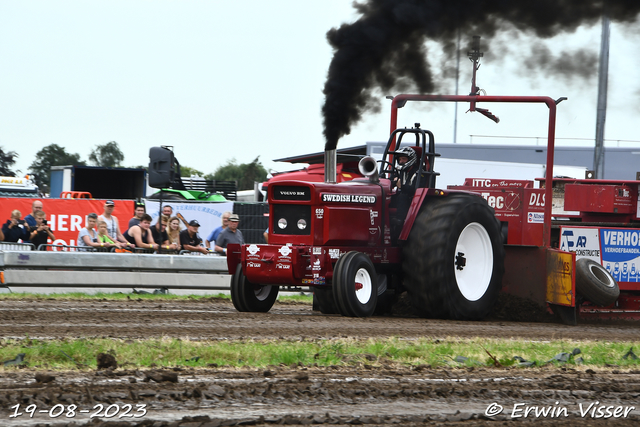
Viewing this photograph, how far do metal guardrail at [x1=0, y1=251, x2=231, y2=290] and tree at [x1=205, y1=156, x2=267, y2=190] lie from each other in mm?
59599

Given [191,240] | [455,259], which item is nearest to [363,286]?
[455,259]

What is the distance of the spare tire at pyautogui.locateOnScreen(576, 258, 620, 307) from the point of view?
10.1 meters

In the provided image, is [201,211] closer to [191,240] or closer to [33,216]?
[191,240]

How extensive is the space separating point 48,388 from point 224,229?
10292mm

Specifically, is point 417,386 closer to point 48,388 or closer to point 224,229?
point 48,388

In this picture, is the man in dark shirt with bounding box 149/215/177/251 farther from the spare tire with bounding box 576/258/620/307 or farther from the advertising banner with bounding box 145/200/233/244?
the spare tire with bounding box 576/258/620/307

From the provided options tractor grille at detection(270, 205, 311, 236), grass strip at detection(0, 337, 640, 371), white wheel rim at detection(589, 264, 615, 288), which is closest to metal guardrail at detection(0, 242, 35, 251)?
tractor grille at detection(270, 205, 311, 236)

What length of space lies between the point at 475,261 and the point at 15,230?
852 centimetres

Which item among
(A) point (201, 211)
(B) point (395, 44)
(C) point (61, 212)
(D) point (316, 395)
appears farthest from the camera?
(A) point (201, 211)

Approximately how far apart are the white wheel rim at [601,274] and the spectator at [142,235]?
7.43 meters

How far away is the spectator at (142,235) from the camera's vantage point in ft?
47.3

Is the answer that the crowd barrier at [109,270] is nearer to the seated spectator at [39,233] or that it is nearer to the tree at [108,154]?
the seated spectator at [39,233]

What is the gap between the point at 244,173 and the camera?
8606 centimetres

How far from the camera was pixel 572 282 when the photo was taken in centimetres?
979
